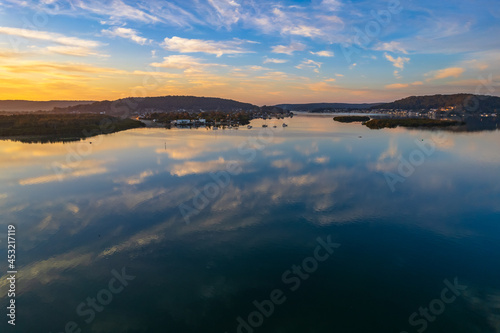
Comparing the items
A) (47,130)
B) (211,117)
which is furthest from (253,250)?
(211,117)

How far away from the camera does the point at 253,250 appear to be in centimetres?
1392

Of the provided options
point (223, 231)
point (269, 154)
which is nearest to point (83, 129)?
point (269, 154)

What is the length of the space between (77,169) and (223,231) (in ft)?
77.6

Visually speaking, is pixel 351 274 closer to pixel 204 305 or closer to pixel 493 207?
pixel 204 305

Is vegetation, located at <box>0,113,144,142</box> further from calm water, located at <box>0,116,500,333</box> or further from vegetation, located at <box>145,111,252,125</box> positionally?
vegetation, located at <box>145,111,252,125</box>

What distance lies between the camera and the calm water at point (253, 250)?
980 cm

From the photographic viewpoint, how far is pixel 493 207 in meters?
19.7

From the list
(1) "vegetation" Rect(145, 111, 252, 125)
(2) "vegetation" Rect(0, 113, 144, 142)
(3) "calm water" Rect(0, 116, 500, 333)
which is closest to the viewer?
(3) "calm water" Rect(0, 116, 500, 333)

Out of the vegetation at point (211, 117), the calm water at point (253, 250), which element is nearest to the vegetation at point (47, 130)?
the calm water at point (253, 250)

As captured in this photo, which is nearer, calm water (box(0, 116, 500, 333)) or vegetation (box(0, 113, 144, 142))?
calm water (box(0, 116, 500, 333))

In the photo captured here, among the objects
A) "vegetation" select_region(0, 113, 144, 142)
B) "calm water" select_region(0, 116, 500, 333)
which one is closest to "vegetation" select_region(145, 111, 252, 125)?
"vegetation" select_region(0, 113, 144, 142)

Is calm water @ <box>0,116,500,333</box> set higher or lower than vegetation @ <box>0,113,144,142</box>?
lower

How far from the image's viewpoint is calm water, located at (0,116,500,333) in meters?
9.80

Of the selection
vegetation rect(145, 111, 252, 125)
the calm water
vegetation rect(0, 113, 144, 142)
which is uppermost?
vegetation rect(145, 111, 252, 125)
